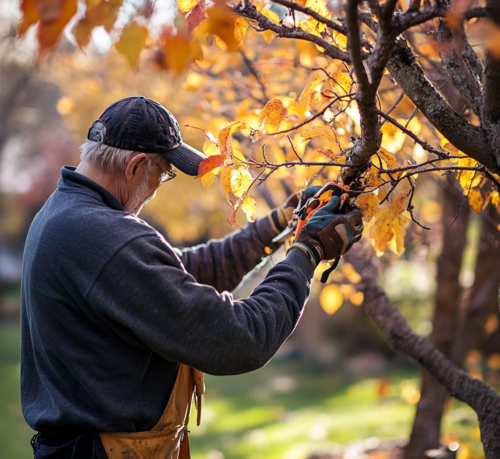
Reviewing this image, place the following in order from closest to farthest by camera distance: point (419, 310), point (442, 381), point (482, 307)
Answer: point (442, 381) → point (482, 307) → point (419, 310)

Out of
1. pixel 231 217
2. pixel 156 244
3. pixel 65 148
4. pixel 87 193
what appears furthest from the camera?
pixel 65 148

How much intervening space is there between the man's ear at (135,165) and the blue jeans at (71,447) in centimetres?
87

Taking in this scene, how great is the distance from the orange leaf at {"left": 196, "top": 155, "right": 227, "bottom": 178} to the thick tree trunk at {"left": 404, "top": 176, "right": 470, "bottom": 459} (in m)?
2.29

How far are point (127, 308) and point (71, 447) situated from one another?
21.7 inches

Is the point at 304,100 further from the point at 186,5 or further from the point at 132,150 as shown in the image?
the point at 132,150

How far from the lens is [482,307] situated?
130 inches

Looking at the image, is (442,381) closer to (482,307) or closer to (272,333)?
(272,333)

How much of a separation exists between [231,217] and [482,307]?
240 cm

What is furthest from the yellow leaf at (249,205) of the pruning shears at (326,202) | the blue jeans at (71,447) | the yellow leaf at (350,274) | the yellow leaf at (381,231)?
the yellow leaf at (350,274)

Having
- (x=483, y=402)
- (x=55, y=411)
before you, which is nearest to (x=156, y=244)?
(x=55, y=411)

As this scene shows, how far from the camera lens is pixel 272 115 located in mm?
1592

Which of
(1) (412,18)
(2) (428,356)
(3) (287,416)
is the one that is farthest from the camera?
(3) (287,416)

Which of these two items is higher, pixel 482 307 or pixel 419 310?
pixel 419 310

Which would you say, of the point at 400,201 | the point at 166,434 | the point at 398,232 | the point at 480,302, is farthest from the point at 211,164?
the point at 480,302
